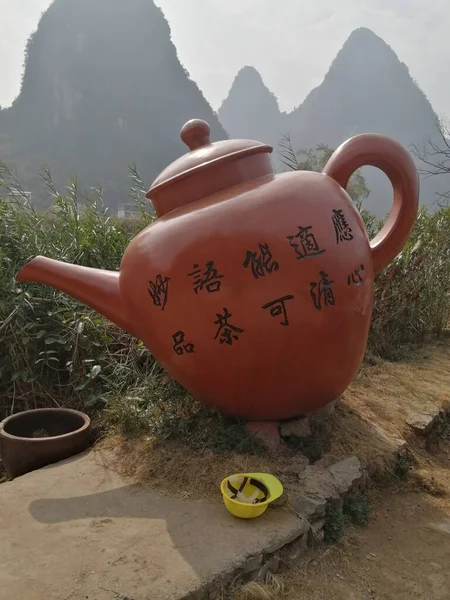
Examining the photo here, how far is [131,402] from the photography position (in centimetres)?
260

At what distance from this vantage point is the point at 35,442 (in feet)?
7.72

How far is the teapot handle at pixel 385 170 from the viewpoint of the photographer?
93.0 inches

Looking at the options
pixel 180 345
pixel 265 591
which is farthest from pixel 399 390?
pixel 265 591

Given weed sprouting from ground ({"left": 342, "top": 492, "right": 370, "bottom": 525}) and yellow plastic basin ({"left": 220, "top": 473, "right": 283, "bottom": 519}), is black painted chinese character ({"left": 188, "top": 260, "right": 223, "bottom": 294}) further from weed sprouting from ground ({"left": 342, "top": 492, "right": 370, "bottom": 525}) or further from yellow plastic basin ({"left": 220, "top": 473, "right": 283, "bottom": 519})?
weed sprouting from ground ({"left": 342, "top": 492, "right": 370, "bottom": 525})

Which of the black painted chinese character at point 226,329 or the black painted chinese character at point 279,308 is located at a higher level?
the black painted chinese character at point 279,308

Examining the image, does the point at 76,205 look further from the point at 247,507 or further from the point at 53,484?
the point at 247,507

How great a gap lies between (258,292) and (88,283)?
83 cm

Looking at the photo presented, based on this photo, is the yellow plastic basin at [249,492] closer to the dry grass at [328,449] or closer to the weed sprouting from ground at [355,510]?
the dry grass at [328,449]

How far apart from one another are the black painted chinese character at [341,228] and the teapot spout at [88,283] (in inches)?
36.6

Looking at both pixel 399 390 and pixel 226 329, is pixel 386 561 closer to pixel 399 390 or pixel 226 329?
pixel 226 329

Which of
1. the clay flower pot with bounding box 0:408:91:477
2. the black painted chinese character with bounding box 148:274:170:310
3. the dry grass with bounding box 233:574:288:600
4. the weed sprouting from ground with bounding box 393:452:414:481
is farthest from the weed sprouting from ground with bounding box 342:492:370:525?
the clay flower pot with bounding box 0:408:91:477

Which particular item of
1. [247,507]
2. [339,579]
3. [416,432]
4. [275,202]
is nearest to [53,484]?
[247,507]

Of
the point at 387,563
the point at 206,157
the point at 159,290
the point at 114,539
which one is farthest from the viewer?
the point at 206,157

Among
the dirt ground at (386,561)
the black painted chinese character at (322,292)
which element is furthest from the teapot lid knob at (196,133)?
the dirt ground at (386,561)
